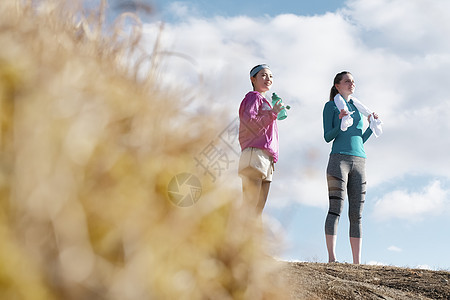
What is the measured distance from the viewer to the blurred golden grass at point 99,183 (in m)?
0.73

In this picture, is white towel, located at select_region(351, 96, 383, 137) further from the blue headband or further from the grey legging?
the blue headband

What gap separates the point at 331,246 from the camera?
4820mm

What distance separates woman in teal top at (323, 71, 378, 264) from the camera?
4766mm

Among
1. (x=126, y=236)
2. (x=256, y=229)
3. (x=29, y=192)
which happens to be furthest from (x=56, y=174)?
(x=256, y=229)

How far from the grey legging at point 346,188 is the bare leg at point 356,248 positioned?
56 millimetres

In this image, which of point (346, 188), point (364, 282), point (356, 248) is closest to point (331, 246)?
point (356, 248)

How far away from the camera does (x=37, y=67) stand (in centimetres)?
85

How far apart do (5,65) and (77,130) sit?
188 mm

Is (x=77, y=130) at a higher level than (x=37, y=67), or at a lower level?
lower

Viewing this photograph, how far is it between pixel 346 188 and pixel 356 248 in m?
0.69

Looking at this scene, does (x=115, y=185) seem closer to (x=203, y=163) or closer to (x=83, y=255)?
(x=83, y=255)

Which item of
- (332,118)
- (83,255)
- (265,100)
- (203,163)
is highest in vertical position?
(332,118)

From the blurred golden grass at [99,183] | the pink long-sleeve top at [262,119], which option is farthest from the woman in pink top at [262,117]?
the blurred golden grass at [99,183]

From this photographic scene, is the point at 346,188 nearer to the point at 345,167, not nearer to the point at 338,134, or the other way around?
the point at 345,167
